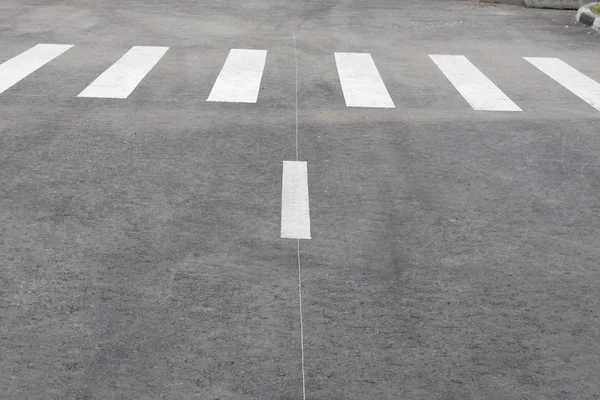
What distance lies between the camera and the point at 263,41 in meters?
16.4

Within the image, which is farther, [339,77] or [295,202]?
[339,77]

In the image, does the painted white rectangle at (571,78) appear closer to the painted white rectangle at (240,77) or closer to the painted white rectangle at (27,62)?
the painted white rectangle at (240,77)

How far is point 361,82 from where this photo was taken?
43.0ft

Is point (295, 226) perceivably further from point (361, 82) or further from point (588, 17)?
point (588, 17)

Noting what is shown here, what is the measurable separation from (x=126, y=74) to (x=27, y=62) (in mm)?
1620

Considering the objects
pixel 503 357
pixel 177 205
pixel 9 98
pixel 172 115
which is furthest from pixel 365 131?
pixel 503 357

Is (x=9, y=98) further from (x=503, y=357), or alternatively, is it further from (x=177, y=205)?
(x=503, y=357)

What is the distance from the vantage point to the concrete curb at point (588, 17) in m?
18.8

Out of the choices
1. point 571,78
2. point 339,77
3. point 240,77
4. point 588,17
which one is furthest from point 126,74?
point 588,17

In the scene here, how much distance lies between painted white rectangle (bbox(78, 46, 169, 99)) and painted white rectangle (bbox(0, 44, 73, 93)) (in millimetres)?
981

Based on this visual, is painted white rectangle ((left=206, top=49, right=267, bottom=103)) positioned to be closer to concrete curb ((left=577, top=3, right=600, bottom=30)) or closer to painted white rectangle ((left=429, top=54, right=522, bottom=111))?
painted white rectangle ((left=429, top=54, right=522, bottom=111))

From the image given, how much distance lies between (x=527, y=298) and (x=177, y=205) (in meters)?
3.02

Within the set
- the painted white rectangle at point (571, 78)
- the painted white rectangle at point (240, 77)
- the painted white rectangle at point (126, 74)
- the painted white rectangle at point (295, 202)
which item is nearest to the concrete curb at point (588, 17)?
the painted white rectangle at point (571, 78)

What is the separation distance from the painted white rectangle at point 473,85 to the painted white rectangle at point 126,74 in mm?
4186
